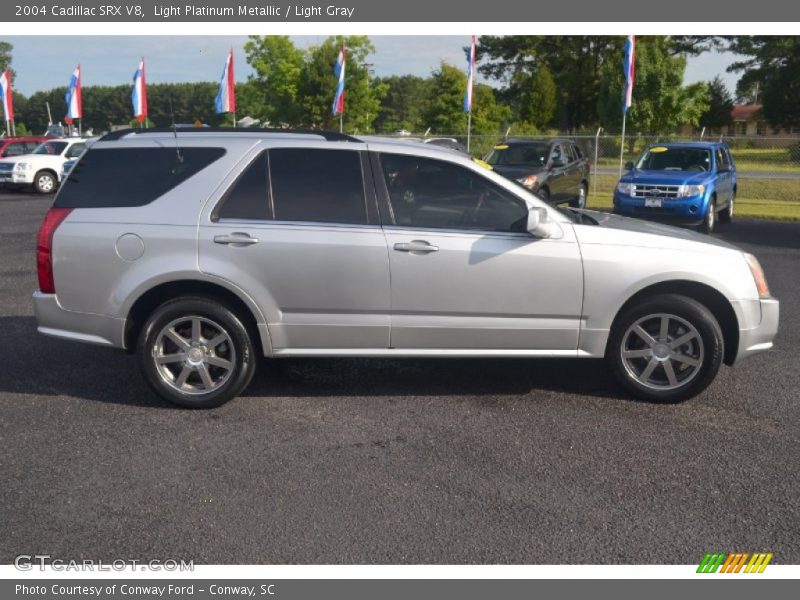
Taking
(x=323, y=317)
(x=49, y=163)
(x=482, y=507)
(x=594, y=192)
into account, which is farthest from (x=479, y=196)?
(x=49, y=163)

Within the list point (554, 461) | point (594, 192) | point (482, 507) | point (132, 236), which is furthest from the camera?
point (594, 192)

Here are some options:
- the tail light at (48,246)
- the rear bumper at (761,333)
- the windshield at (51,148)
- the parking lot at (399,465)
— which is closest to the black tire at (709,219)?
the parking lot at (399,465)

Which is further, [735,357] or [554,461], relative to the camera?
[735,357]

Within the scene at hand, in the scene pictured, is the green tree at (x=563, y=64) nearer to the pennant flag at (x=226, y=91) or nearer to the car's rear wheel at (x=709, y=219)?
the pennant flag at (x=226, y=91)

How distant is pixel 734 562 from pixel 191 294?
3.70 meters

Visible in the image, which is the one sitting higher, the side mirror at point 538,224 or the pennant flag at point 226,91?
the pennant flag at point 226,91

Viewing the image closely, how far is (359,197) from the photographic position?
552 cm

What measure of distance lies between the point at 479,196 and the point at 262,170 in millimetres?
1515

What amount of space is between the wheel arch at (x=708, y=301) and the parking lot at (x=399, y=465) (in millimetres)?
433

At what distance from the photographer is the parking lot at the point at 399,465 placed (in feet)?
12.1

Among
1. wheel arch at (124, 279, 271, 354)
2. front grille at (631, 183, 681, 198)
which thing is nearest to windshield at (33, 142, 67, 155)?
front grille at (631, 183, 681, 198)

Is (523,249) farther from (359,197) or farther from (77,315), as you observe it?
(77,315)

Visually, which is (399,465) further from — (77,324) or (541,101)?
(541,101)

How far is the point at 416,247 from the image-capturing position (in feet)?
17.6
